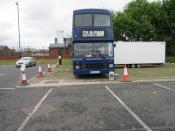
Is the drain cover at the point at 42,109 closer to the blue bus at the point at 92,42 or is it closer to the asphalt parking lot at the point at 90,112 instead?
the asphalt parking lot at the point at 90,112

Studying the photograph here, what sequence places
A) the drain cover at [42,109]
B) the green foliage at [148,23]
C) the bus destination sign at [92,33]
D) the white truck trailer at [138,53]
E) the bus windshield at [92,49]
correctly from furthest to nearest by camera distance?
1. the green foliage at [148,23]
2. the white truck trailer at [138,53]
3. the bus windshield at [92,49]
4. the bus destination sign at [92,33]
5. the drain cover at [42,109]

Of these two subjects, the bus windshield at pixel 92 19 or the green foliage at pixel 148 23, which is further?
the green foliage at pixel 148 23

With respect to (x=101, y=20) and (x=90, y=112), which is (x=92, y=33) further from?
(x=90, y=112)

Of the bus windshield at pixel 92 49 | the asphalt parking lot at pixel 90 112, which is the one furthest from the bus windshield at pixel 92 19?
the asphalt parking lot at pixel 90 112

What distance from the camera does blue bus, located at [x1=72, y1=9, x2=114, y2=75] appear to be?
2077 cm

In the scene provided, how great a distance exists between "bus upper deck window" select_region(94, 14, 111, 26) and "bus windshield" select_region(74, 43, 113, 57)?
1266 mm

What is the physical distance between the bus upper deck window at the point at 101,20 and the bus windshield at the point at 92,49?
1.27 m

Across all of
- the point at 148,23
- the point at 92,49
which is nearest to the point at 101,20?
the point at 92,49

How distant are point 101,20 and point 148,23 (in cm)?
3654

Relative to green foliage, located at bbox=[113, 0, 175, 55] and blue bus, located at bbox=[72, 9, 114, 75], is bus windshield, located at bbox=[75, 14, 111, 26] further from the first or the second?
green foliage, located at bbox=[113, 0, 175, 55]

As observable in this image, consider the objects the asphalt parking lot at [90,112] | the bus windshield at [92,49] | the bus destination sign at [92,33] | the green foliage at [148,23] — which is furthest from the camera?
the green foliage at [148,23]

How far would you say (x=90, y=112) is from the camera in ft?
31.3

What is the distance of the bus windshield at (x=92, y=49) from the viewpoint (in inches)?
822

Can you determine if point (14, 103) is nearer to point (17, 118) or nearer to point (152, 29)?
point (17, 118)
